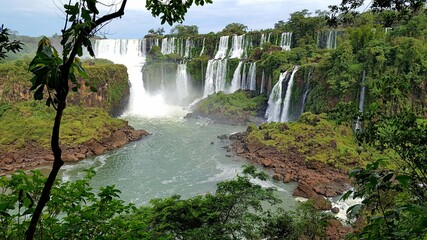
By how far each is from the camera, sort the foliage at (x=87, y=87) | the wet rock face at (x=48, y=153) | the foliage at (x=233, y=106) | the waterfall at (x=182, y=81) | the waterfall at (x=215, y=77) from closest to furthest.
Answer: the wet rock face at (x=48, y=153)
the foliage at (x=87, y=87)
the foliage at (x=233, y=106)
the waterfall at (x=215, y=77)
the waterfall at (x=182, y=81)

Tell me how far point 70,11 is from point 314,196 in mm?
12808

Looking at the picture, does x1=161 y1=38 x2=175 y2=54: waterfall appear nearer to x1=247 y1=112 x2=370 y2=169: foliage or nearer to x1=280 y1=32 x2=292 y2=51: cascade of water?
x1=280 y1=32 x2=292 y2=51: cascade of water

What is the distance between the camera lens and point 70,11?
1588 mm

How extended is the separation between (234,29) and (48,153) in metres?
30.3

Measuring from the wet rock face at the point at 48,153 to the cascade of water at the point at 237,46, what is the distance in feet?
62.8

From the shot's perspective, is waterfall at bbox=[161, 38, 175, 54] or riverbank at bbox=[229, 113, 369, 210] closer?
riverbank at bbox=[229, 113, 369, 210]

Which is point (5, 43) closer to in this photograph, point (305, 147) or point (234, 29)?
point (305, 147)

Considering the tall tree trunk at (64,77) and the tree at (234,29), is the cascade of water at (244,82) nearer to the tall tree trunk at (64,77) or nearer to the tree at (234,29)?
the tree at (234,29)

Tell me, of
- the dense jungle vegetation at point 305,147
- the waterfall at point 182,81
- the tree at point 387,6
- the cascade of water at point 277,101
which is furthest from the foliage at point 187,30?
the tree at point 387,6

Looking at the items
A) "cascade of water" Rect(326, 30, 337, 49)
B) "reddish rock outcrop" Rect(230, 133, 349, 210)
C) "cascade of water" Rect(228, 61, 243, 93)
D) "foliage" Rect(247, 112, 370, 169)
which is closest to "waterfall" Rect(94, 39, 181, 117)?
"cascade of water" Rect(228, 61, 243, 93)

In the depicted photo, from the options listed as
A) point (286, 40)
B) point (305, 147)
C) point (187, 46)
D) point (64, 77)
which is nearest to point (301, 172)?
point (305, 147)

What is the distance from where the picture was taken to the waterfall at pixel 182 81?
1363 inches

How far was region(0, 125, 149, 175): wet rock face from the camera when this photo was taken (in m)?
16.7

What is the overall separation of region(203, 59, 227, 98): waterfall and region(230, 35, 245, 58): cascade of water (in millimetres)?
4873
